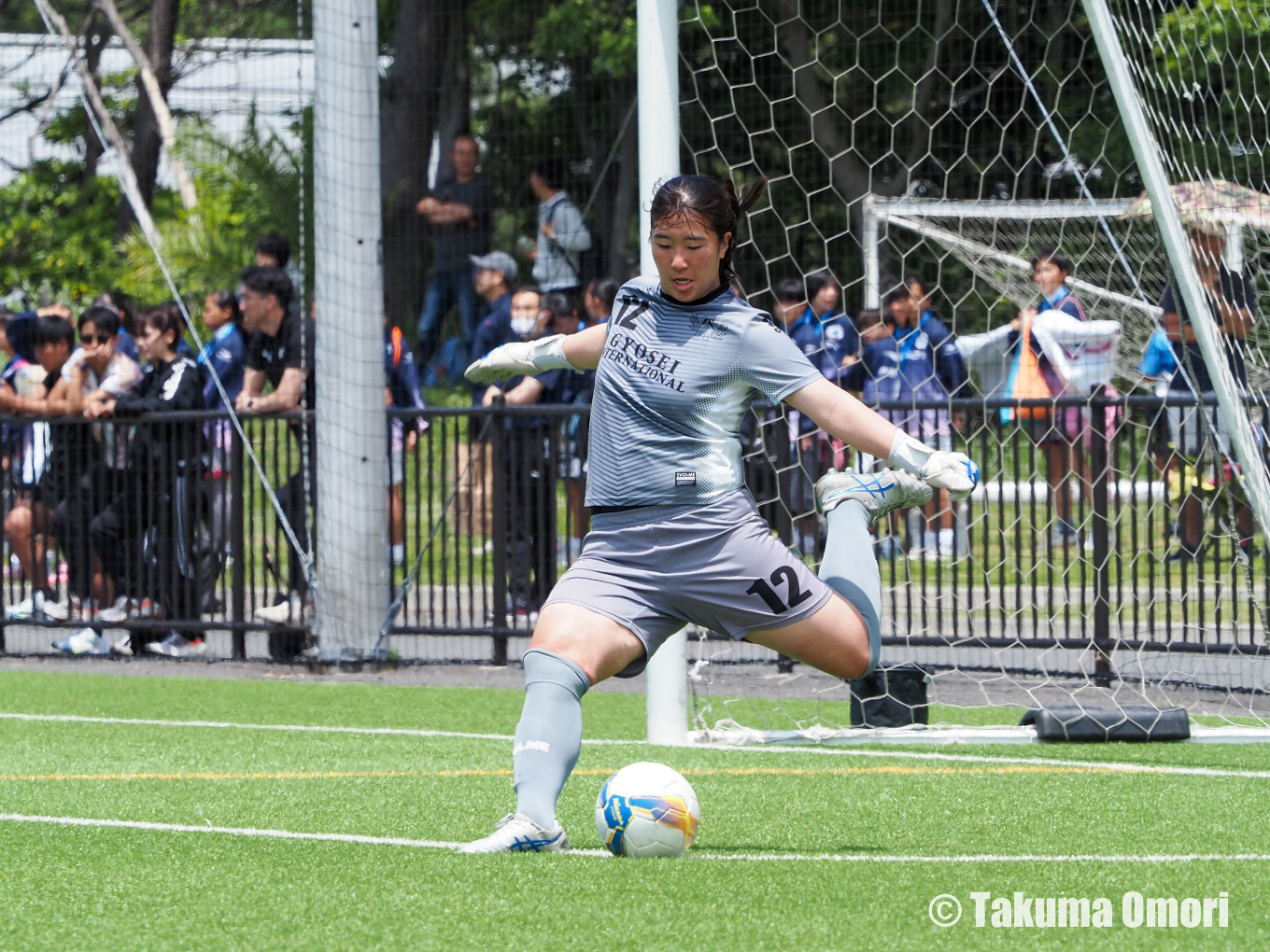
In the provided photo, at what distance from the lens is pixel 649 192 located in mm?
7285

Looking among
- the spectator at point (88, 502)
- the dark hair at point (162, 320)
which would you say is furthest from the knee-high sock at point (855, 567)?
the dark hair at point (162, 320)

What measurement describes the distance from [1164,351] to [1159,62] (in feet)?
5.88

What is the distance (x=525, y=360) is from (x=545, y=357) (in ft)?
0.30

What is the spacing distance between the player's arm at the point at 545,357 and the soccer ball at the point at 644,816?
131cm

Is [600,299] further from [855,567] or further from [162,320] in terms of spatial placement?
[855,567]

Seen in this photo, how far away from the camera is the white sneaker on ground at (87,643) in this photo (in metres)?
11.5

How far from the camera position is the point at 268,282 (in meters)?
11.5

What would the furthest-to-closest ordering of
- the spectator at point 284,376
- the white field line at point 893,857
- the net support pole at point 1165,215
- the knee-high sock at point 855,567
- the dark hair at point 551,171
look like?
the dark hair at point 551,171
the spectator at point 284,376
the net support pole at point 1165,215
the knee-high sock at point 855,567
the white field line at point 893,857

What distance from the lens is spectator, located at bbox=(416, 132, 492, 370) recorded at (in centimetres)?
1454

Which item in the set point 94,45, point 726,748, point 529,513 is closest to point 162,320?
point 529,513

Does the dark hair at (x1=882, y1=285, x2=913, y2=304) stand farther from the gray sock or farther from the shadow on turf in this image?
the gray sock

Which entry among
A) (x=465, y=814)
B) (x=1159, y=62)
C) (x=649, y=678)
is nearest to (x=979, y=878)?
(x=465, y=814)

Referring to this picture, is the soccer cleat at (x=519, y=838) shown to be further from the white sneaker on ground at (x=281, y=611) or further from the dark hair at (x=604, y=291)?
the dark hair at (x=604, y=291)

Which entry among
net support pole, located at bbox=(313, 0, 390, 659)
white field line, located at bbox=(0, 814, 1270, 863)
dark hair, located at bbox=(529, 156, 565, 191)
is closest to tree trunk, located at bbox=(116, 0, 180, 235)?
dark hair, located at bbox=(529, 156, 565, 191)
